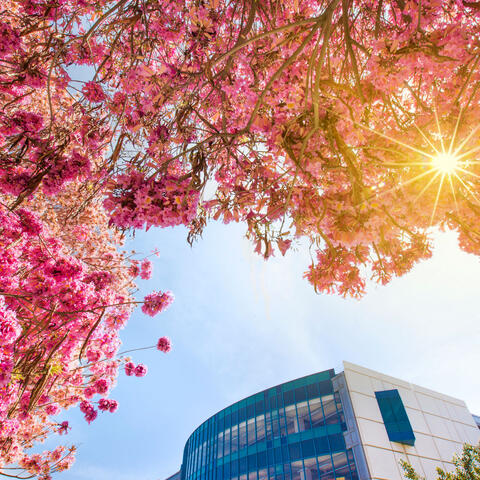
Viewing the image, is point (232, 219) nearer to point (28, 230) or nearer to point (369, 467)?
point (28, 230)

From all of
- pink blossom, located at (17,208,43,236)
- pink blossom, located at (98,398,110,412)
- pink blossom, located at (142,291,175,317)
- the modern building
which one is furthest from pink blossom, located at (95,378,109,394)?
the modern building

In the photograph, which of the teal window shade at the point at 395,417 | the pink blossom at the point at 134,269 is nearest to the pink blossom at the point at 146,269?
the pink blossom at the point at 134,269

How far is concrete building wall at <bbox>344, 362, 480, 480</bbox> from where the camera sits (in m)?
17.0

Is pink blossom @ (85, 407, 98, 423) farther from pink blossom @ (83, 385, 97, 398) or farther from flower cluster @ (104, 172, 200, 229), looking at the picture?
flower cluster @ (104, 172, 200, 229)

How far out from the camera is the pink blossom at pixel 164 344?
22.2 feet

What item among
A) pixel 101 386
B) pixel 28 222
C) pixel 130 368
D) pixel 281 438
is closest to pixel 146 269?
pixel 130 368

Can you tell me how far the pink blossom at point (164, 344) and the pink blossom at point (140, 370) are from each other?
0.80m

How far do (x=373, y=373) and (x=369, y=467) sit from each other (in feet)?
23.4

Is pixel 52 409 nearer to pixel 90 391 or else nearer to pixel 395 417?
pixel 90 391

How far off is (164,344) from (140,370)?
98 centimetres

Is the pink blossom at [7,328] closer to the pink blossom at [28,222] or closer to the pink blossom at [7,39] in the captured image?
the pink blossom at [28,222]

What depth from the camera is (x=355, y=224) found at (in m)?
2.24

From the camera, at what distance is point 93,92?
332cm

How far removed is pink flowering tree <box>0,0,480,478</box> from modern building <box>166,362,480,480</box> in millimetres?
19404
